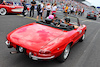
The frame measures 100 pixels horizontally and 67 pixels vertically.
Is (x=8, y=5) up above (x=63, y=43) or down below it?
above

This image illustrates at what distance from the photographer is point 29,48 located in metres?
2.70

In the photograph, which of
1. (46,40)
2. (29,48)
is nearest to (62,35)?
(46,40)

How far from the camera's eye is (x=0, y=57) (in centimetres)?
345

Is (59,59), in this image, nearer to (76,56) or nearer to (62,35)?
(62,35)

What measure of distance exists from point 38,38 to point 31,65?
829 millimetres

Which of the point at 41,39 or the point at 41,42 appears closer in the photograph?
the point at 41,42

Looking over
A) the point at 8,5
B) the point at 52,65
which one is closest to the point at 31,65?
the point at 52,65

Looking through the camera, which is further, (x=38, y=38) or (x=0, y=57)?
(x=0, y=57)

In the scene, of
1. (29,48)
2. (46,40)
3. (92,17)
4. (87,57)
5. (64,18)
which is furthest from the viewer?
(92,17)

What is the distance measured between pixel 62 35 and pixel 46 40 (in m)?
0.65

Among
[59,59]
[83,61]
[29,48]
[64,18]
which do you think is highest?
[64,18]

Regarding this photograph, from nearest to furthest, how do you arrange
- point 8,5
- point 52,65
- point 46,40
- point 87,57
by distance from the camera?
point 46,40 → point 52,65 → point 87,57 → point 8,5

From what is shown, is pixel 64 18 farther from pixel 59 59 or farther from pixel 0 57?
pixel 0 57

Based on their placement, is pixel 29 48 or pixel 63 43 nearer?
pixel 29 48
